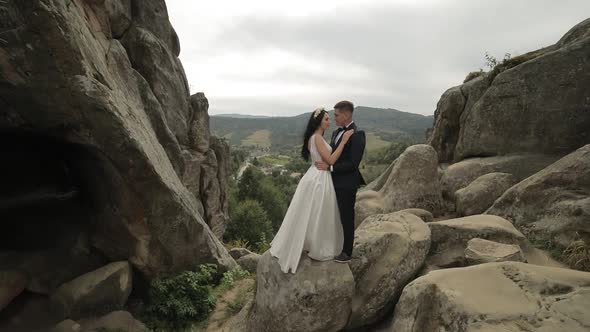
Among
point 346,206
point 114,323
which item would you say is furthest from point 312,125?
point 114,323

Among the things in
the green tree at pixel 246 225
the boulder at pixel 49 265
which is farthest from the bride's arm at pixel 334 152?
the green tree at pixel 246 225

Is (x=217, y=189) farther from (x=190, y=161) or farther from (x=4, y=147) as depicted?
(x=4, y=147)

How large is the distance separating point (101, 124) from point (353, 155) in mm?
7097

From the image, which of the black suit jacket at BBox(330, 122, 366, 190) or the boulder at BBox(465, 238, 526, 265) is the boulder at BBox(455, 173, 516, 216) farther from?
the black suit jacket at BBox(330, 122, 366, 190)

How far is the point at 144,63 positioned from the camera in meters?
16.1

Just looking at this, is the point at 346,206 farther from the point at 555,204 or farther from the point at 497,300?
the point at 555,204

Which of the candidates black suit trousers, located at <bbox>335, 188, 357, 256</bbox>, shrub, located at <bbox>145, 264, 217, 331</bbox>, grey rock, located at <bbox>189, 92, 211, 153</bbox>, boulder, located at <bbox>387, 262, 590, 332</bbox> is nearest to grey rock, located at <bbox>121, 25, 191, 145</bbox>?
grey rock, located at <bbox>189, 92, 211, 153</bbox>

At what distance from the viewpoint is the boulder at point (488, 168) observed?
13.1 metres

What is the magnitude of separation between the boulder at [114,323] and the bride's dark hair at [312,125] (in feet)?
24.4

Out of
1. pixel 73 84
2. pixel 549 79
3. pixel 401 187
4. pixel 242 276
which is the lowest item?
pixel 242 276

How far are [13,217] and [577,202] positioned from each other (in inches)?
720

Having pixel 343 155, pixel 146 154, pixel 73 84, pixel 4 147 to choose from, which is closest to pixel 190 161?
pixel 4 147

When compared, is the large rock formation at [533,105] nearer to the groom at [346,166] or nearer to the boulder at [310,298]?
the groom at [346,166]

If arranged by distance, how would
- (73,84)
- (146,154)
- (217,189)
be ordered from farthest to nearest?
(217,189) < (146,154) < (73,84)
